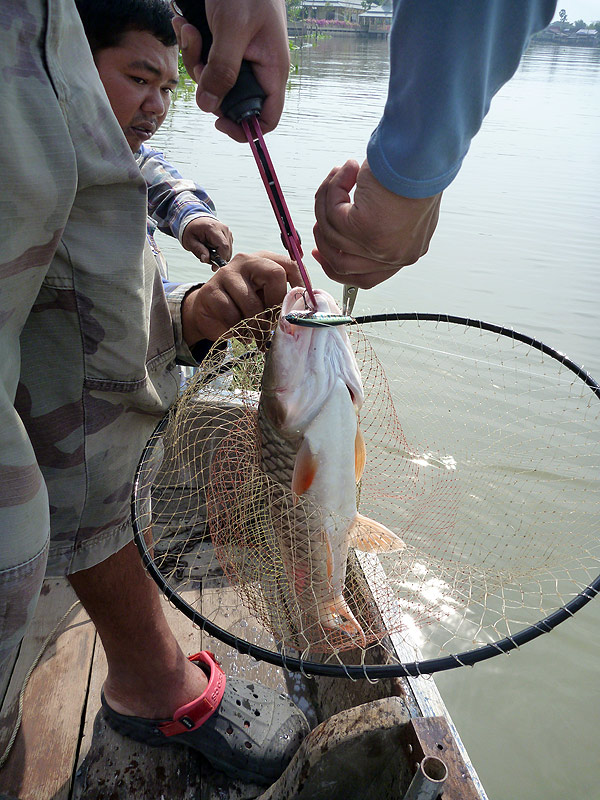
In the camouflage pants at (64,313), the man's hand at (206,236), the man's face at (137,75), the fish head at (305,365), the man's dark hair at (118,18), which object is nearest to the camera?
the camouflage pants at (64,313)

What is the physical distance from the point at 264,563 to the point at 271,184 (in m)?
1.20

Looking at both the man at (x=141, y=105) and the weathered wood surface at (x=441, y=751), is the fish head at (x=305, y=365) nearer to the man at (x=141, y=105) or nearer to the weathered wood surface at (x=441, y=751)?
the weathered wood surface at (x=441, y=751)

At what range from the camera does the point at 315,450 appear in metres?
1.86

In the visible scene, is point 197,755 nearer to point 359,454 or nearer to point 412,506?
point 359,454

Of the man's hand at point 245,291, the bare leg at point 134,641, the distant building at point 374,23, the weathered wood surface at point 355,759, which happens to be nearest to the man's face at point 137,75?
the man's hand at point 245,291

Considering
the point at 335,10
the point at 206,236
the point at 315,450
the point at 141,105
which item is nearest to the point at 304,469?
the point at 315,450

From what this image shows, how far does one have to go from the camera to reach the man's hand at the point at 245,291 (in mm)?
1986

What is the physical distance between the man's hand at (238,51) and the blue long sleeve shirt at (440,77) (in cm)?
30

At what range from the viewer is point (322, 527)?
194 cm

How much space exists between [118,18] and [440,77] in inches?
72.8

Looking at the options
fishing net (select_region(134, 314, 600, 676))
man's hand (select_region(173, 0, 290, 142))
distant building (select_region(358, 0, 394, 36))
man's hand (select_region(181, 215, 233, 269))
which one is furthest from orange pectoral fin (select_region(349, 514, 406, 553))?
distant building (select_region(358, 0, 394, 36))

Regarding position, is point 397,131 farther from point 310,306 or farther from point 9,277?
point 9,277

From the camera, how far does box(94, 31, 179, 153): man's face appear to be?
2678mm

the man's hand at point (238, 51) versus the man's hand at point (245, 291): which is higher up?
the man's hand at point (238, 51)
